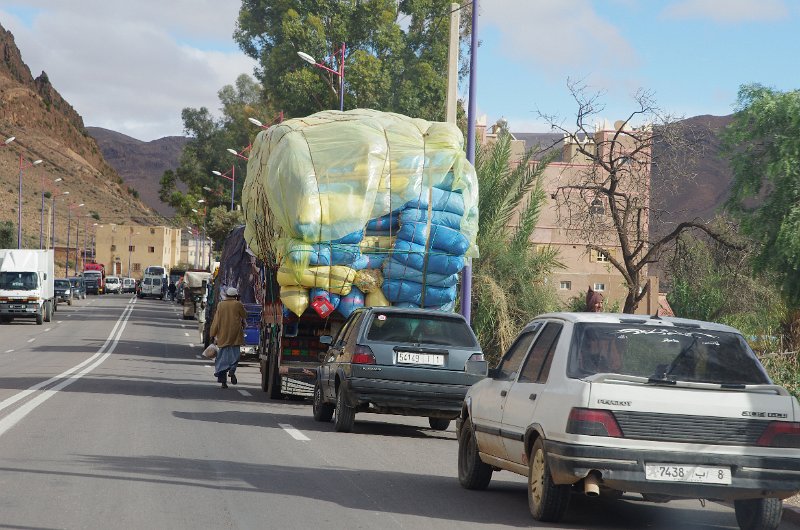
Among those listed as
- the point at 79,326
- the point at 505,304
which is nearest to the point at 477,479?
the point at 505,304

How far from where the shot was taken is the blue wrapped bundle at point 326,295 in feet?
59.4

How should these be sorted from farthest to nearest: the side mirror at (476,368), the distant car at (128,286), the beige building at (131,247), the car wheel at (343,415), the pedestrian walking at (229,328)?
the beige building at (131,247) < the distant car at (128,286) < the pedestrian walking at (229,328) < the car wheel at (343,415) < the side mirror at (476,368)

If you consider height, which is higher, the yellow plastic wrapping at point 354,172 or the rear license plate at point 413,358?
the yellow plastic wrapping at point 354,172

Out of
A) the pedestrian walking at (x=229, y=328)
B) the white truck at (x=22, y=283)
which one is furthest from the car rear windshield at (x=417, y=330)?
the white truck at (x=22, y=283)

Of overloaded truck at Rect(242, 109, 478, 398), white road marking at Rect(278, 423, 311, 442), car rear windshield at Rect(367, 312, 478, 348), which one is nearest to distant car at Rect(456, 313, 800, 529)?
white road marking at Rect(278, 423, 311, 442)

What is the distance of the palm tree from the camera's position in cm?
2869

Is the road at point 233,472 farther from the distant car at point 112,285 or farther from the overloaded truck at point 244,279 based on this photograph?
the distant car at point 112,285

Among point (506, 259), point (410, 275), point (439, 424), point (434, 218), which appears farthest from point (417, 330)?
point (506, 259)

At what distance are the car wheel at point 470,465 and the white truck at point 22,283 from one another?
4352 cm

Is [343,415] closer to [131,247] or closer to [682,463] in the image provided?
[682,463]

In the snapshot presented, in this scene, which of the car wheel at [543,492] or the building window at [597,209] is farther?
the building window at [597,209]

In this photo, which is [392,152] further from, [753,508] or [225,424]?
[753,508]

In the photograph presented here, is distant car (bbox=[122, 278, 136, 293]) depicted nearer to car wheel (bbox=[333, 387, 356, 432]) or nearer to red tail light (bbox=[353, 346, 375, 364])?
car wheel (bbox=[333, 387, 356, 432])

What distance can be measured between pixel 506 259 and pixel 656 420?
70.5 ft
